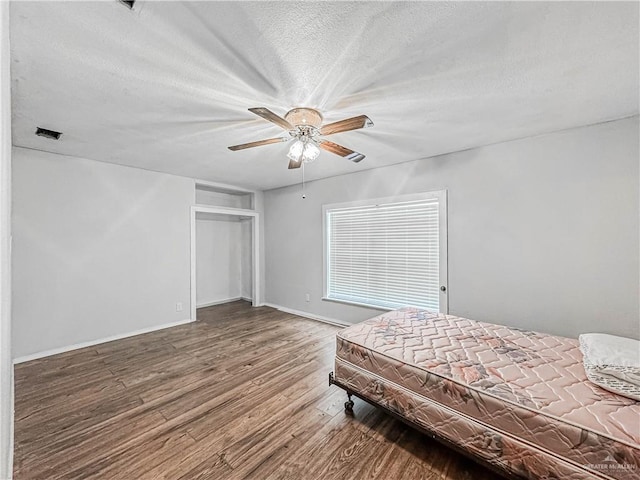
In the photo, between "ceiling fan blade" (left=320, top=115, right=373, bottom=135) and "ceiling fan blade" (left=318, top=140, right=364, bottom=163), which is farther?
"ceiling fan blade" (left=318, top=140, right=364, bottom=163)

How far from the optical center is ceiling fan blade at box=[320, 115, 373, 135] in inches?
73.2

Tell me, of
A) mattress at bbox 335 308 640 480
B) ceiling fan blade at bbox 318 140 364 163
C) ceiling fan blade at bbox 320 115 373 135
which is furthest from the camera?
ceiling fan blade at bbox 318 140 364 163

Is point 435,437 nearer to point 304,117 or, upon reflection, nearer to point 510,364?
point 510,364

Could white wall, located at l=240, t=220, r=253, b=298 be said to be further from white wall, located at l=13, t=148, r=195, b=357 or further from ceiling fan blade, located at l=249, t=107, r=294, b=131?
ceiling fan blade, located at l=249, t=107, r=294, b=131

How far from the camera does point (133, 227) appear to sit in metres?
3.95

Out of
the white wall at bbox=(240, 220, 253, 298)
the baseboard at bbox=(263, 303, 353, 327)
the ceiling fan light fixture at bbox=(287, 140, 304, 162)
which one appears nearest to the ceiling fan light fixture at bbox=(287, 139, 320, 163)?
the ceiling fan light fixture at bbox=(287, 140, 304, 162)

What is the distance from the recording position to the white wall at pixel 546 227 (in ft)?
7.77

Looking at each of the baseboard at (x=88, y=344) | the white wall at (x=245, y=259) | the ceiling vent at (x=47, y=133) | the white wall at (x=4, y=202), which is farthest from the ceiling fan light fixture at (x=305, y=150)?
the white wall at (x=245, y=259)

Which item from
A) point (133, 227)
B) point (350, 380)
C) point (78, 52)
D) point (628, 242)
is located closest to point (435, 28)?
point (78, 52)

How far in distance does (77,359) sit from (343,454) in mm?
3409

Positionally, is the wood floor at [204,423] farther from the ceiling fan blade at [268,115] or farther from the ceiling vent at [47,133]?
the ceiling vent at [47,133]

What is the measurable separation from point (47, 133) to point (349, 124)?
3.11m

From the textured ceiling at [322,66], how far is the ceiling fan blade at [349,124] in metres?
0.21

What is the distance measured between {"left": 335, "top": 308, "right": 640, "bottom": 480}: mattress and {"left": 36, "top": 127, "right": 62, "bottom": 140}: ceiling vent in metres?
3.55
